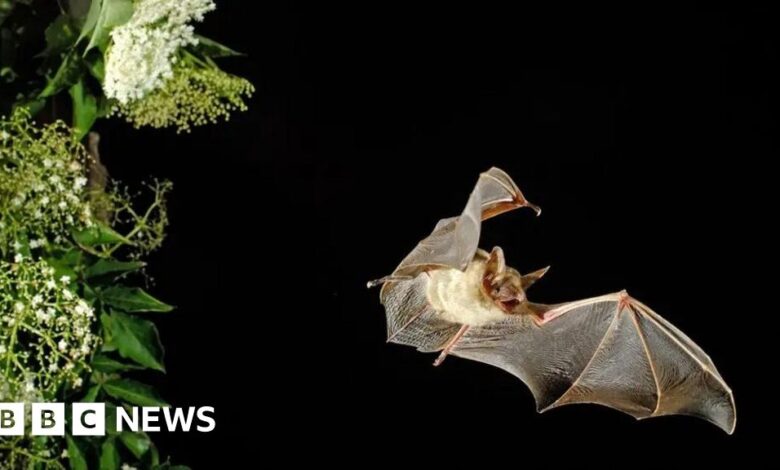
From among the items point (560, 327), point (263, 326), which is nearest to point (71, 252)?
point (263, 326)

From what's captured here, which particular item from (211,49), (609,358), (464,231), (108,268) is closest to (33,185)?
(108,268)

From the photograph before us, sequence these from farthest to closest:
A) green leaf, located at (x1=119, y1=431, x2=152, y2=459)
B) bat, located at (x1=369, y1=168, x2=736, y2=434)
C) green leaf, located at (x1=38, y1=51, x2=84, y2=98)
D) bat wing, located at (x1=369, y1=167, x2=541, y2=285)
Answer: green leaf, located at (x1=119, y1=431, x2=152, y2=459)
green leaf, located at (x1=38, y1=51, x2=84, y2=98)
bat, located at (x1=369, y1=168, x2=736, y2=434)
bat wing, located at (x1=369, y1=167, x2=541, y2=285)

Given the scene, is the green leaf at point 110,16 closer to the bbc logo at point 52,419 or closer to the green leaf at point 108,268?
the green leaf at point 108,268

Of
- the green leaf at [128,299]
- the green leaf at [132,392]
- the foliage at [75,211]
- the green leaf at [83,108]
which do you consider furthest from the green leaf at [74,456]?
the green leaf at [83,108]

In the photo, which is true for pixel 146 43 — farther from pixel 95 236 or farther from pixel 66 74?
pixel 95 236

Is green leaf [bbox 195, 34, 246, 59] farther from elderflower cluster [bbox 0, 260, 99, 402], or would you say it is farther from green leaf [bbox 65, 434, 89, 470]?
green leaf [bbox 65, 434, 89, 470]

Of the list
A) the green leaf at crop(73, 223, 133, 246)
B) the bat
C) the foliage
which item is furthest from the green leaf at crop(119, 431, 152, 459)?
the bat
